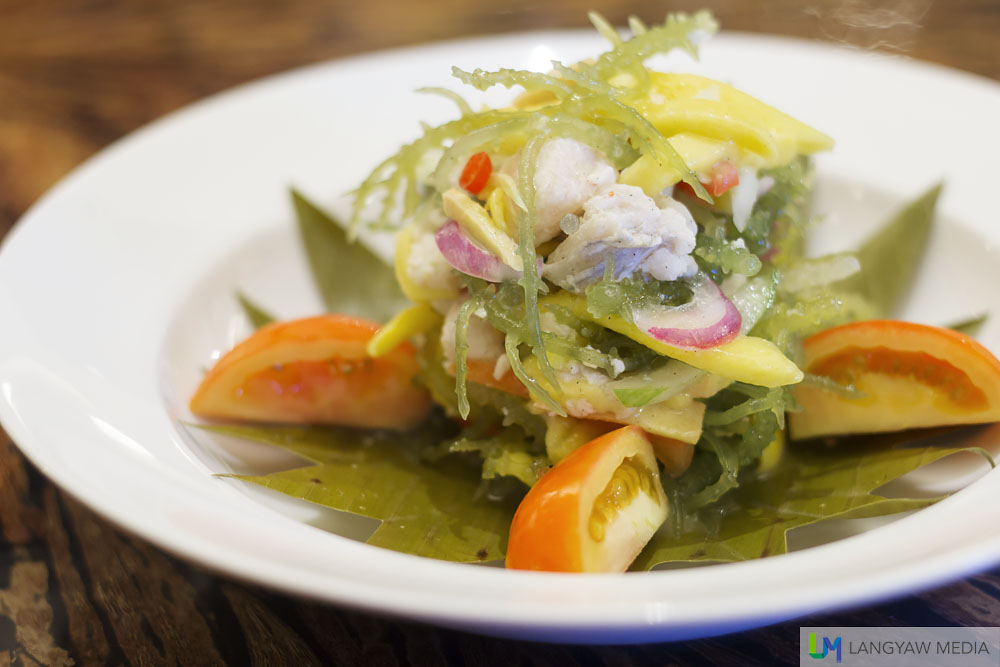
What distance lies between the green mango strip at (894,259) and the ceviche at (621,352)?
0.98 ft

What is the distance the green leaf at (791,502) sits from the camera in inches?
67.2

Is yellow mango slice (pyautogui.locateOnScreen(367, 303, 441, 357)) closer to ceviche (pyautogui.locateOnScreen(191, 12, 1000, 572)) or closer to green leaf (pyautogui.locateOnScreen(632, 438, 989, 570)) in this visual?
ceviche (pyautogui.locateOnScreen(191, 12, 1000, 572))

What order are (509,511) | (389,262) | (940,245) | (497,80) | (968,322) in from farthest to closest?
(389,262), (940,245), (968,322), (509,511), (497,80)

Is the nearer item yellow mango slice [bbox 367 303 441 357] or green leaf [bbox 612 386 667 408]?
green leaf [bbox 612 386 667 408]

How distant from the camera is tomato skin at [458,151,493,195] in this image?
1.88 metres

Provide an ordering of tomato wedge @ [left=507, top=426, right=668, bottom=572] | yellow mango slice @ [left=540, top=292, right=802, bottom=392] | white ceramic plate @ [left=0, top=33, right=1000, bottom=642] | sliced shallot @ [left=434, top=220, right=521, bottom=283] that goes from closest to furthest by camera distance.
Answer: white ceramic plate @ [left=0, top=33, right=1000, bottom=642] < tomato wedge @ [left=507, top=426, right=668, bottom=572] < yellow mango slice @ [left=540, top=292, right=802, bottom=392] < sliced shallot @ [left=434, top=220, right=521, bottom=283]

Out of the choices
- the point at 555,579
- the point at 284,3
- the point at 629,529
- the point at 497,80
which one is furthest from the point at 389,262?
the point at 284,3

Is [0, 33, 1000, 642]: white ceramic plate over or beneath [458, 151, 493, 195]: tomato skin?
beneath

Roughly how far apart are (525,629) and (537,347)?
0.67 meters

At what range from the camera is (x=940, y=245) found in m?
2.47

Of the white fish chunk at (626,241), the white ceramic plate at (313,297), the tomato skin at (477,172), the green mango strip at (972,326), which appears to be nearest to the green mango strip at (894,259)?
the white ceramic plate at (313,297)

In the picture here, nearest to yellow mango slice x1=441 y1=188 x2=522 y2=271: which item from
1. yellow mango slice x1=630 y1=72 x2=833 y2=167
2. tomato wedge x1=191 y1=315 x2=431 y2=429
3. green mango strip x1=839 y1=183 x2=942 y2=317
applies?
yellow mango slice x1=630 y1=72 x2=833 y2=167

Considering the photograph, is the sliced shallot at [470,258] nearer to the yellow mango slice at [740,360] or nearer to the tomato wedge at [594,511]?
the yellow mango slice at [740,360]

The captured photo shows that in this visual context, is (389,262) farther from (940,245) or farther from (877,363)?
(940,245)
